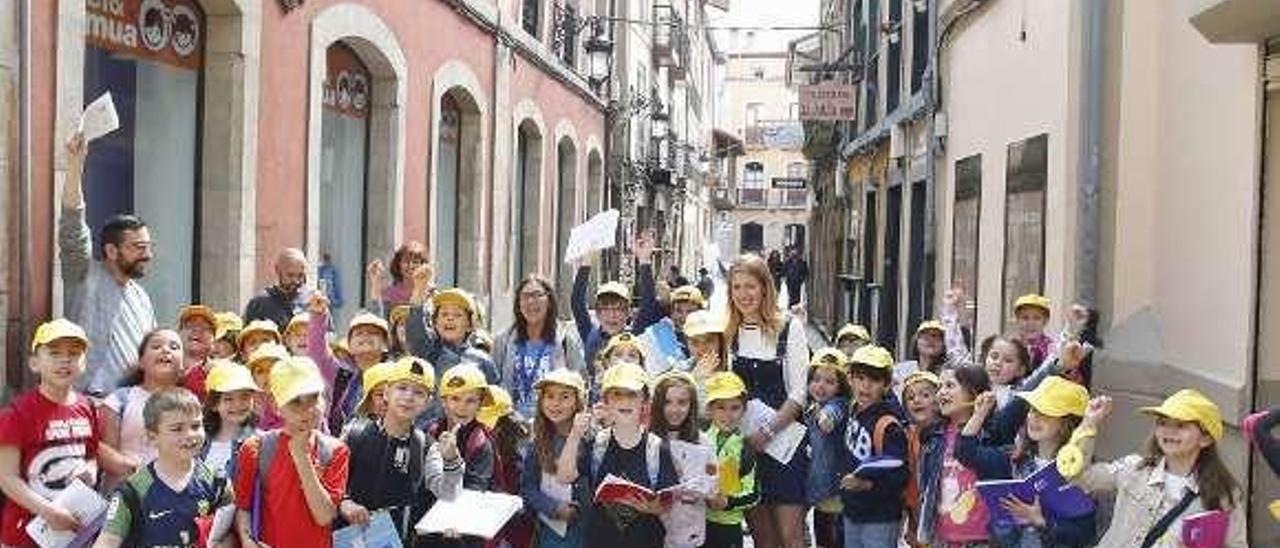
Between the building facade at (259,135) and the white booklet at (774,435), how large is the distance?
3.41m

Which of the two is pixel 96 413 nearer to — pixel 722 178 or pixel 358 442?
pixel 358 442

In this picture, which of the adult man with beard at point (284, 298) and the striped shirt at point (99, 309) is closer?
the striped shirt at point (99, 309)

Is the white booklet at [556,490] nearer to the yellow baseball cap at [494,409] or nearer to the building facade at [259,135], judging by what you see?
the yellow baseball cap at [494,409]

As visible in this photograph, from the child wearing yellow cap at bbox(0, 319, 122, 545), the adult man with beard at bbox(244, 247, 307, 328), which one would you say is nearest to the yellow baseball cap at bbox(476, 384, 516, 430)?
the child wearing yellow cap at bbox(0, 319, 122, 545)

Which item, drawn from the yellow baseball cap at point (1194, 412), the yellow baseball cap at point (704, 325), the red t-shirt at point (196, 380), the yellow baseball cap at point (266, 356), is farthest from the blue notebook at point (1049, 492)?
the red t-shirt at point (196, 380)

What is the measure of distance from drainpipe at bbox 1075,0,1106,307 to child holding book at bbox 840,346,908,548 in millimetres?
2261

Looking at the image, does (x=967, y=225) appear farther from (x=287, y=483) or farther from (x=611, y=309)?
(x=287, y=483)

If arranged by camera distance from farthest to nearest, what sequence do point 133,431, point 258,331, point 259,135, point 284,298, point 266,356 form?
point 259,135 < point 284,298 < point 258,331 < point 266,356 < point 133,431

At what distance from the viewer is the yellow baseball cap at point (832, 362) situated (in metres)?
6.66

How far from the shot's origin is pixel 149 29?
8.40 metres

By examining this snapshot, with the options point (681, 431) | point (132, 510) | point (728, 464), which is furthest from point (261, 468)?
point (728, 464)

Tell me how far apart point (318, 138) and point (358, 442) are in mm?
5767

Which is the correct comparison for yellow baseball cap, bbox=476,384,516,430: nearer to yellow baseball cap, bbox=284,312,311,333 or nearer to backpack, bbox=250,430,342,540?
backpack, bbox=250,430,342,540

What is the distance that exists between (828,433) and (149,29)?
4.64m
